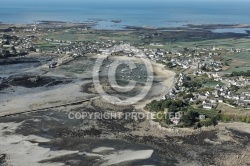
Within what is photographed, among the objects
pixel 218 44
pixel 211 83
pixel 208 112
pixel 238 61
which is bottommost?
pixel 208 112

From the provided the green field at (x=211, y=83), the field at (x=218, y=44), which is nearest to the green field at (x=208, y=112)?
the green field at (x=211, y=83)

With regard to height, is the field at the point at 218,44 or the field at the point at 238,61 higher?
the field at the point at 218,44

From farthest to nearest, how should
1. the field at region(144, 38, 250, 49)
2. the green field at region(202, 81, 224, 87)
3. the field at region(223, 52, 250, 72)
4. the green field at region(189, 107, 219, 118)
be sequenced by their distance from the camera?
the field at region(144, 38, 250, 49) → the field at region(223, 52, 250, 72) → the green field at region(202, 81, 224, 87) → the green field at region(189, 107, 219, 118)

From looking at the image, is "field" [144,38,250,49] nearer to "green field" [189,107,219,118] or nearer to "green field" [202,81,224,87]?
"green field" [202,81,224,87]

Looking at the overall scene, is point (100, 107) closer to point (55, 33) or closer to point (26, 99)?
point (26, 99)

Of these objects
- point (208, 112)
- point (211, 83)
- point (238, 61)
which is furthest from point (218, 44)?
point (208, 112)

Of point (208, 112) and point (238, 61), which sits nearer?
point (208, 112)

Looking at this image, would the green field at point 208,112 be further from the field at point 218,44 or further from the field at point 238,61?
the field at point 218,44

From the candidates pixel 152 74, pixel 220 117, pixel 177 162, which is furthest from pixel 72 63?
pixel 177 162

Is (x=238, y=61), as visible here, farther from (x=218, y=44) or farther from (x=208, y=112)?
(x=208, y=112)

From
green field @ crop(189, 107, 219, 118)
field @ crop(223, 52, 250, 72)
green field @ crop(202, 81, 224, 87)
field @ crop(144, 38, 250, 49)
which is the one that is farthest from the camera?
field @ crop(144, 38, 250, 49)

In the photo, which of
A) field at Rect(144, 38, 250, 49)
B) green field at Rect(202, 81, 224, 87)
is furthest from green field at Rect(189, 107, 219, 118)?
field at Rect(144, 38, 250, 49)
